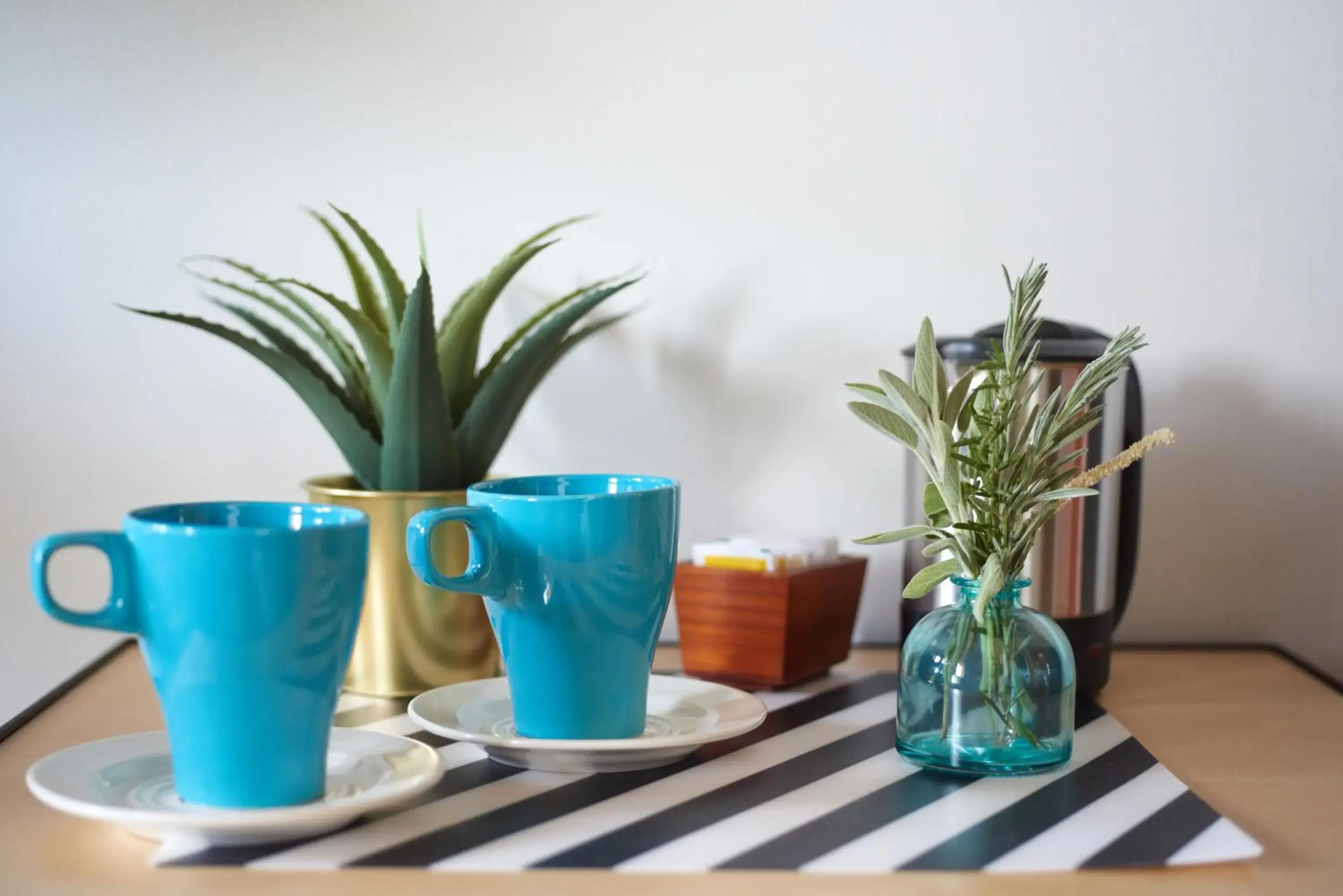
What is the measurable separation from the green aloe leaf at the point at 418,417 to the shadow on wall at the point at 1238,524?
0.56 m

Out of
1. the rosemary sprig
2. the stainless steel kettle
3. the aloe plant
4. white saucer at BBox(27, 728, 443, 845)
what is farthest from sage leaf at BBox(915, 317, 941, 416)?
white saucer at BBox(27, 728, 443, 845)

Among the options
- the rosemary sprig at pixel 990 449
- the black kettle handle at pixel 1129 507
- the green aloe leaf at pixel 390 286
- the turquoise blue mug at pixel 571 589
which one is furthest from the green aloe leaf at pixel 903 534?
the green aloe leaf at pixel 390 286

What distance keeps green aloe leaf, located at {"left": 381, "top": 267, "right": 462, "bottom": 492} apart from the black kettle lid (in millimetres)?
314

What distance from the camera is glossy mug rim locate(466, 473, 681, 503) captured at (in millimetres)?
596

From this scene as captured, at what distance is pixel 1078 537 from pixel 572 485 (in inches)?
12.6

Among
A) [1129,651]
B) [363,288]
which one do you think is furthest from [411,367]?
[1129,651]

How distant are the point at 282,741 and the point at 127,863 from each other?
0.08 m

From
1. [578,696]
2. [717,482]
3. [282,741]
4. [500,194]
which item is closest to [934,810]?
[578,696]

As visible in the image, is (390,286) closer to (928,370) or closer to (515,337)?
(515,337)

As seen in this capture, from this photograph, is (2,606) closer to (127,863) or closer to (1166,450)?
(127,863)

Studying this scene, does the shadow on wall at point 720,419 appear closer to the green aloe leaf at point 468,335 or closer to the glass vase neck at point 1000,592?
the green aloe leaf at point 468,335

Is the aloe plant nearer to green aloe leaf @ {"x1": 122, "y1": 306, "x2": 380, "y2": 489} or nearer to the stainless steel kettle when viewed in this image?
green aloe leaf @ {"x1": 122, "y1": 306, "x2": 380, "y2": 489}

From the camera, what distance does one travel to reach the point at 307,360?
2.56ft

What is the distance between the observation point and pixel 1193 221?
96 centimetres
